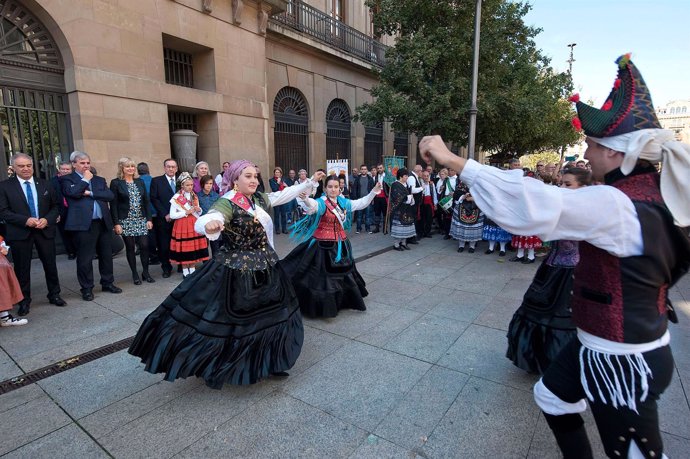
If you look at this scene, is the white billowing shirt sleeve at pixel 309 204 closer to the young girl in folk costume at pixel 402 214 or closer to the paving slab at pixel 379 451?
the paving slab at pixel 379 451

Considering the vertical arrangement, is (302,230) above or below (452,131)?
below

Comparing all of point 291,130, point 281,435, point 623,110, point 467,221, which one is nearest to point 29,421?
point 281,435

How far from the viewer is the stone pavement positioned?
255 cm

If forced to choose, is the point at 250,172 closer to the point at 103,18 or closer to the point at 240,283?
the point at 240,283

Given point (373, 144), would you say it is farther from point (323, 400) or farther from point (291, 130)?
point (323, 400)

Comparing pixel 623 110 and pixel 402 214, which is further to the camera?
pixel 402 214

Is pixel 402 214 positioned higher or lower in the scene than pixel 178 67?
lower

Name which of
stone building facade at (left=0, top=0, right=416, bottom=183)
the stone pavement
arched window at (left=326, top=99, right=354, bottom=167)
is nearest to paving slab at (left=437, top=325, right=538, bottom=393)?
the stone pavement

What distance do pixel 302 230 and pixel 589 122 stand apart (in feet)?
12.7

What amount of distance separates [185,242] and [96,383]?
3267 mm

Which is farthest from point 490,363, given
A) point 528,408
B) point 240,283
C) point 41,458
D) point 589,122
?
point 41,458

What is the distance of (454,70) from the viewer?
11.4 meters

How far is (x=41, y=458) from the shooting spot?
246 centimetres

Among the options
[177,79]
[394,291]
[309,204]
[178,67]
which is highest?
[178,67]
